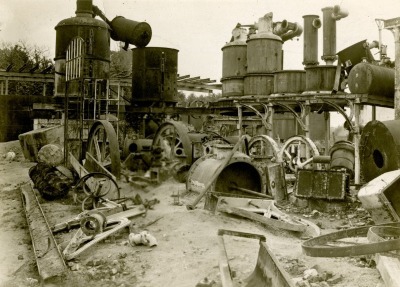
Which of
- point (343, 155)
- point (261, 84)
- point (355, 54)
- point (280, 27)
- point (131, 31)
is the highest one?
point (280, 27)

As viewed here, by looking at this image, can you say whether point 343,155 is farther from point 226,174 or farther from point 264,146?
point 226,174

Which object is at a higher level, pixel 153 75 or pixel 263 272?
pixel 153 75

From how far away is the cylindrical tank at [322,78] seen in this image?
1483 cm

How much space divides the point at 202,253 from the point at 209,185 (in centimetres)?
316

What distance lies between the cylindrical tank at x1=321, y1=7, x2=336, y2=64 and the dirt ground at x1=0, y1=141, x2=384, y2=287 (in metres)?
9.68

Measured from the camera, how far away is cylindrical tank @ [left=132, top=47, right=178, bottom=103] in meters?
19.3

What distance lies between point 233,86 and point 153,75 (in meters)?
3.48

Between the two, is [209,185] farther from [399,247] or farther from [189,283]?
[399,247]

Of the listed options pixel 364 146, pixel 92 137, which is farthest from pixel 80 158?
pixel 364 146

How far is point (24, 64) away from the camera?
74.5 ft

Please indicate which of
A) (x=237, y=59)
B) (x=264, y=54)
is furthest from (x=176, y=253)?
(x=237, y=59)

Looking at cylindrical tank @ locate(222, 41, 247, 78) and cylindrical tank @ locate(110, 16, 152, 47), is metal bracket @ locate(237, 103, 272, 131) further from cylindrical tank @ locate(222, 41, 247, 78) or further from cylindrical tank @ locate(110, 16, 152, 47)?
cylindrical tank @ locate(110, 16, 152, 47)

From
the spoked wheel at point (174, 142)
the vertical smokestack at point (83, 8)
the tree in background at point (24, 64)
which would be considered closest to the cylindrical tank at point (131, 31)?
the vertical smokestack at point (83, 8)

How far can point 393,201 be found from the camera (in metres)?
6.45
